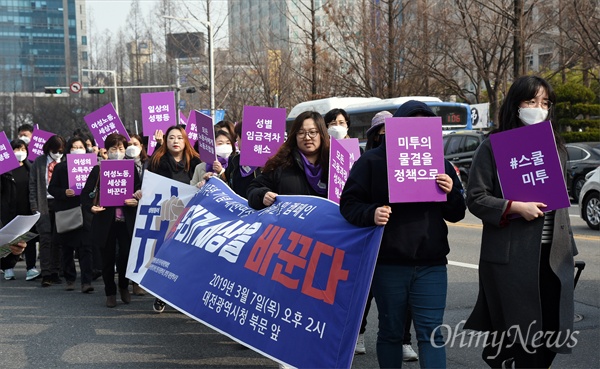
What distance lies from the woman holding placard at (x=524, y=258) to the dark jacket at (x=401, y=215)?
168mm

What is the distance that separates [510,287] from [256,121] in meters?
3.92

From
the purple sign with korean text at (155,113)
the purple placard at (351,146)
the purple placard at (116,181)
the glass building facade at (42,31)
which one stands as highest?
the glass building facade at (42,31)

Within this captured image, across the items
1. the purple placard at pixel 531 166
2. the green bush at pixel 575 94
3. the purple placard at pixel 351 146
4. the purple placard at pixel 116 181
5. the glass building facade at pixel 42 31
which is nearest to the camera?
the purple placard at pixel 531 166

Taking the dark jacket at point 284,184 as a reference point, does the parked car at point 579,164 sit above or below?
below

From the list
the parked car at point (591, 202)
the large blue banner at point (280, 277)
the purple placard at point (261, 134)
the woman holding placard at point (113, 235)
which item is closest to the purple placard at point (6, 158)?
the woman holding placard at point (113, 235)

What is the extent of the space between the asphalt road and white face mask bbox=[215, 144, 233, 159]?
1.62 meters

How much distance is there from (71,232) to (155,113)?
2400 mm

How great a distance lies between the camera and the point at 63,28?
14150 centimetres

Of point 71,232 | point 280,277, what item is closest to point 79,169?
point 71,232

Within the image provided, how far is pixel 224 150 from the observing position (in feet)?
29.5

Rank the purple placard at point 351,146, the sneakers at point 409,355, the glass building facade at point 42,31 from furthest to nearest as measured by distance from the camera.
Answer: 1. the glass building facade at point 42,31
2. the purple placard at point 351,146
3. the sneakers at point 409,355

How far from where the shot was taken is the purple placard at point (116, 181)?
9320 mm

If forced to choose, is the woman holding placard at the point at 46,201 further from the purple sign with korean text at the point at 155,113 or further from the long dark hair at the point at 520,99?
the long dark hair at the point at 520,99

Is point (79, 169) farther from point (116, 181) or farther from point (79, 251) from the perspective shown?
point (116, 181)
